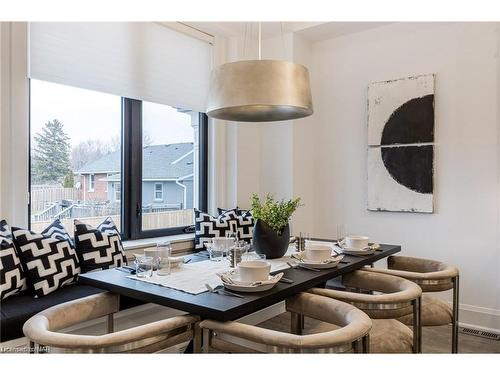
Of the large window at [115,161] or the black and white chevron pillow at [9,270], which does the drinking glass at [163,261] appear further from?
the large window at [115,161]

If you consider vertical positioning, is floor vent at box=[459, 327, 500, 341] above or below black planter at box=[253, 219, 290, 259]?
below

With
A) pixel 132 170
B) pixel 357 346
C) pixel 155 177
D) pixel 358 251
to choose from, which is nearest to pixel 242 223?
pixel 155 177

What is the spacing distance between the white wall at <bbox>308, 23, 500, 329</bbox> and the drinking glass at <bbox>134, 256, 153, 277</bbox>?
2.29 metres

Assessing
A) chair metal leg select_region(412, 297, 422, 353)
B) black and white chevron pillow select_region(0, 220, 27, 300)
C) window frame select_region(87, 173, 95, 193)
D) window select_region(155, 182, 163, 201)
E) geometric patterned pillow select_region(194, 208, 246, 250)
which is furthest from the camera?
window select_region(155, 182, 163, 201)

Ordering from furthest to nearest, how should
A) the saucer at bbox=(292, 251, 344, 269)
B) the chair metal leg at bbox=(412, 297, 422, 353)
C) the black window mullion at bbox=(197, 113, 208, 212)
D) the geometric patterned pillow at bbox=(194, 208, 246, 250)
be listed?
the black window mullion at bbox=(197, 113, 208, 212)
the geometric patterned pillow at bbox=(194, 208, 246, 250)
the saucer at bbox=(292, 251, 344, 269)
the chair metal leg at bbox=(412, 297, 422, 353)

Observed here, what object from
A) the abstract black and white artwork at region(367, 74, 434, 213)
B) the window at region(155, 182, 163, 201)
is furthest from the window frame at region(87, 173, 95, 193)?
the abstract black and white artwork at region(367, 74, 434, 213)

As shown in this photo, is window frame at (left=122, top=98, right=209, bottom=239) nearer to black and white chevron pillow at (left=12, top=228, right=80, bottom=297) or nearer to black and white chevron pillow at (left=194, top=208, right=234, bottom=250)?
black and white chevron pillow at (left=194, top=208, right=234, bottom=250)

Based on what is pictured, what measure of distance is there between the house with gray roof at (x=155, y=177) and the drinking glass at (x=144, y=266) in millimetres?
Result: 1406

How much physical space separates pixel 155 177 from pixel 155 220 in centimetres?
38

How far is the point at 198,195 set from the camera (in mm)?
3924

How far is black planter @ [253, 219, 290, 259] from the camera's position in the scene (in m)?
2.25

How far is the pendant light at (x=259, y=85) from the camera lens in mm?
→ 1896

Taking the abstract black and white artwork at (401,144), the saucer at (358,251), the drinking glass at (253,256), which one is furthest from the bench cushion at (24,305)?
the abstract black and white artwork at (401,144)
